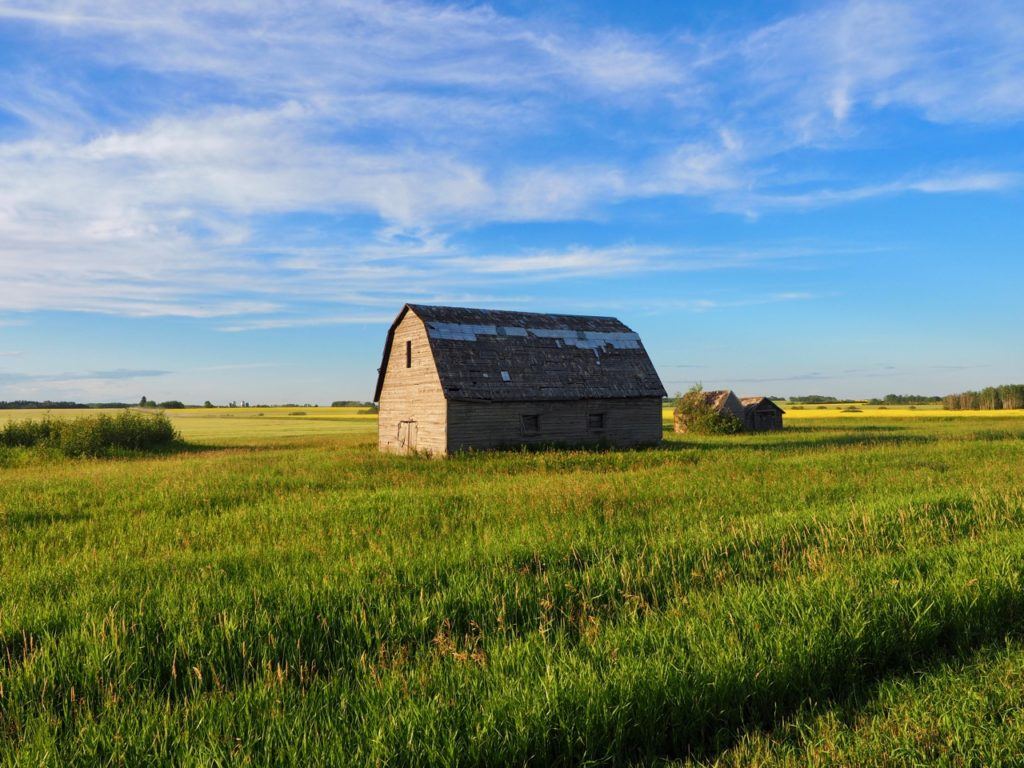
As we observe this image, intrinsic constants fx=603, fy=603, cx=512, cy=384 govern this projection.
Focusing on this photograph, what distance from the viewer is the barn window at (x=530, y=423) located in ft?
93.4

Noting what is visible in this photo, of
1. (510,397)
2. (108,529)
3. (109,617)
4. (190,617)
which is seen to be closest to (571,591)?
(190,617)

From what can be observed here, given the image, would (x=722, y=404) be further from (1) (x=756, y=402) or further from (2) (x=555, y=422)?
(2) (x=555, y=422)

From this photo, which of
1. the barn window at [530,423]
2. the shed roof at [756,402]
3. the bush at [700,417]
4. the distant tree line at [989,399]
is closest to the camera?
the barn window at [530,423]

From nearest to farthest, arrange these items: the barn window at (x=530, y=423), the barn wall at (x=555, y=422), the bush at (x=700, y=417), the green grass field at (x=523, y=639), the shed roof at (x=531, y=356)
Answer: the green grass field at (x=523, y=639)
the barn wall at (x=555, y=422)
the shed roof at (x=531, y=356)
the barn window at (x=530, y=423)
the bush at (x=700, y=417)

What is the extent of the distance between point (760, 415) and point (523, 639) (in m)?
49.6

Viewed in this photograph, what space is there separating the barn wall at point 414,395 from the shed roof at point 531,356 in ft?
1.81

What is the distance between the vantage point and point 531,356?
30188 millimetres

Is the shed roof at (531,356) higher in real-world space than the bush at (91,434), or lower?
higher

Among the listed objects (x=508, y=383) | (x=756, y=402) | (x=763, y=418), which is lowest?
(x=763, y=418)

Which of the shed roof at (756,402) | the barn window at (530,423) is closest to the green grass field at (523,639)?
the barn window at (530,423)

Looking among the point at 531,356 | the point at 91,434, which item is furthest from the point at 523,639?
the point at 91,434

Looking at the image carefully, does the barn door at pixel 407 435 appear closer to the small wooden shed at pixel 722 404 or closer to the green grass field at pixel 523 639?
the green grass field at pixel 523 639

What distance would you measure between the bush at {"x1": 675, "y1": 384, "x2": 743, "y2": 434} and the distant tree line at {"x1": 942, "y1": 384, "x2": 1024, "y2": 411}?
62325 mm

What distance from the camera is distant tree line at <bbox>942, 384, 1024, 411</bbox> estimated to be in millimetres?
86312
